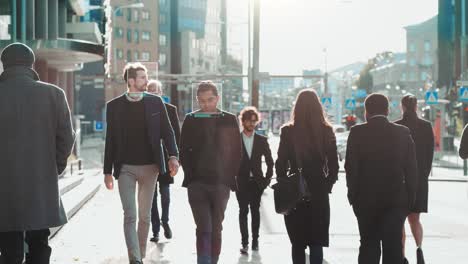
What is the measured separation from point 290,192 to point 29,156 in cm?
219

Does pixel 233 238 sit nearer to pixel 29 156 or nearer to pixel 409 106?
pixel 409 106

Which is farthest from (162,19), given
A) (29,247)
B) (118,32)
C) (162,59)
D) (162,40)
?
(29,247)

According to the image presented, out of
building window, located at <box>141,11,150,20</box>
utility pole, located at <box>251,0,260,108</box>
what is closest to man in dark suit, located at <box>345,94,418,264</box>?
utility pole, located at <box>251,0,260,108</box>

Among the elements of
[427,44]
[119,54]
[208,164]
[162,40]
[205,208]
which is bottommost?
[205,208]

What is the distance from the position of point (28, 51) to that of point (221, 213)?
2.42 meters

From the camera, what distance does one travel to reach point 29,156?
5980 mm

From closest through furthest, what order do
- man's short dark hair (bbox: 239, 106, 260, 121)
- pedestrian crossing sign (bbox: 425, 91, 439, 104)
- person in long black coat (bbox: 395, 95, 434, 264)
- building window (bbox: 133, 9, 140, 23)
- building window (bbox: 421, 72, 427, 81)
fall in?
person in long black coat (bbox: 395, 95, 434, 264), man's short dark hair (bbox: 239, 106, 260, 121), pedestrian crossing sign (bbox: 425, 91, 439, 104), building window (bbox: 133, 9, 140, 23), building window (bbox: 421, 72, 427, 81)

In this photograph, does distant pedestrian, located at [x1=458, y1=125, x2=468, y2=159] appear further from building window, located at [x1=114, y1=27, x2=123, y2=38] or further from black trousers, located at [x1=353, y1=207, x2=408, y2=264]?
building window, located at [x1=114, y1=27, x2=123, y2=38]

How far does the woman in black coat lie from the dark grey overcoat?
2.03 meters

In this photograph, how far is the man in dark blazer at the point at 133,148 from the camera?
26.8 feet

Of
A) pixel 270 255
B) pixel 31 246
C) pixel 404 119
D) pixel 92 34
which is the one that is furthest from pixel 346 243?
pixel 92 34

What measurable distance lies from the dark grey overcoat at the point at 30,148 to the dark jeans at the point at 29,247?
0.29 ft

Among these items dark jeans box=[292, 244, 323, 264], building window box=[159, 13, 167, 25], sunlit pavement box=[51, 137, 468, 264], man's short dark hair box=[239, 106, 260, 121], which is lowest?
sunlit pavement box=[51, 137, 468, 264]

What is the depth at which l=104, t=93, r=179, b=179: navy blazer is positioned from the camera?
818 centimetres
